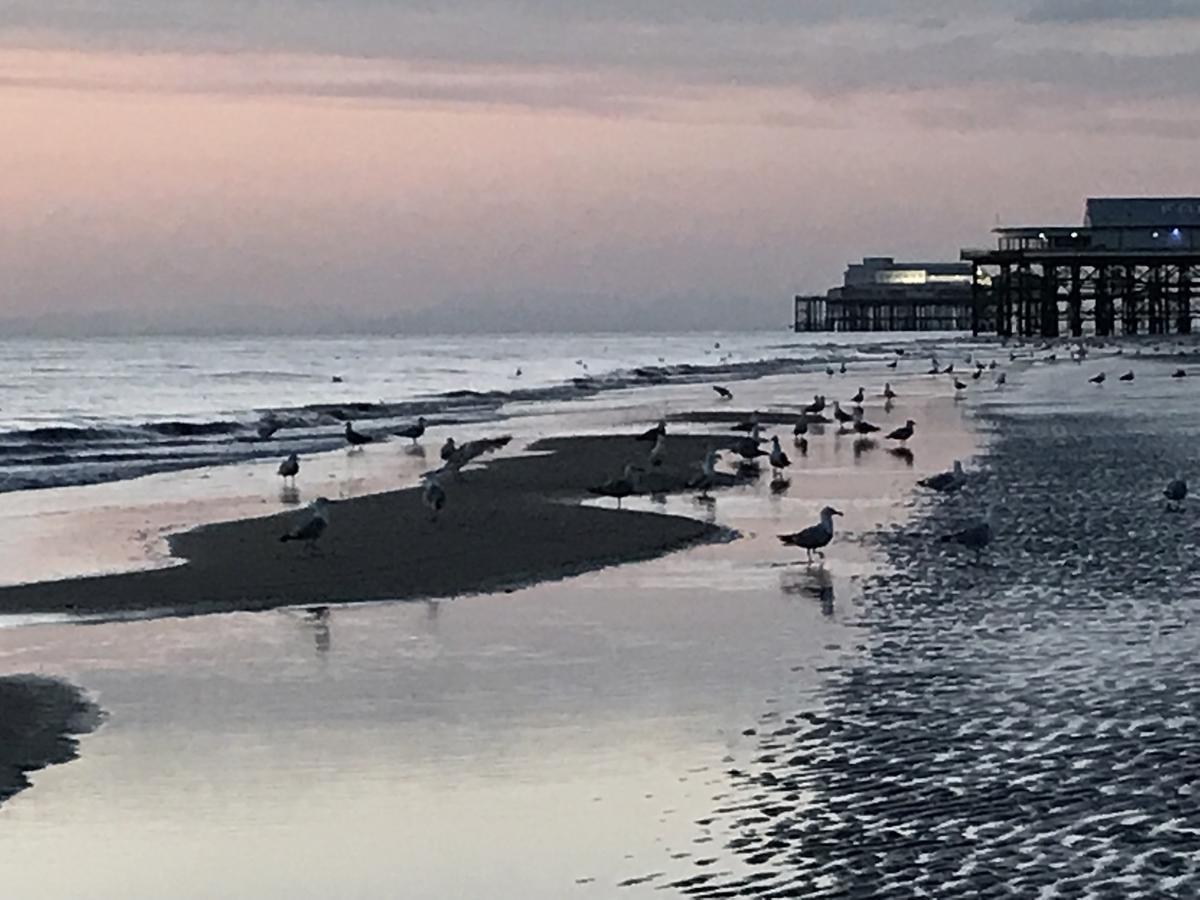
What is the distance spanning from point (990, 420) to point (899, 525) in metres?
19.7

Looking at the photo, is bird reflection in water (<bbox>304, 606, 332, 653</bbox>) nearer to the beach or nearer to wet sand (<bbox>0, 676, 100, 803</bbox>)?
the beach

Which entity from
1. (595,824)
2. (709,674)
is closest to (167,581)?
(709,674)

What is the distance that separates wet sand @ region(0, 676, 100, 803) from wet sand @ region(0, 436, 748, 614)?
10.6 ft

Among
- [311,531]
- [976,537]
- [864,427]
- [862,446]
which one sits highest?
[311,531]

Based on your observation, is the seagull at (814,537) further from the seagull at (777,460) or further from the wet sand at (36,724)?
the seagull at (777,460)

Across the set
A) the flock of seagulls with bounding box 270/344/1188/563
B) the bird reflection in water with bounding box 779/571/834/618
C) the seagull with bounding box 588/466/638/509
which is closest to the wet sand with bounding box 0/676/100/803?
the bird reflection in water with bounding box 779/571/834/618

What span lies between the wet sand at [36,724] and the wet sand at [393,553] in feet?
10.6

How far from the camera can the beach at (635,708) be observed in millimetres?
7434

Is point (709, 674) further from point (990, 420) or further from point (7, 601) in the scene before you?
point (990, 420)

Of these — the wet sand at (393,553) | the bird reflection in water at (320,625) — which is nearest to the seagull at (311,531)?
the wet sand at (393,553)

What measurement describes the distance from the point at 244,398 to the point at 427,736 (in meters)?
49.2

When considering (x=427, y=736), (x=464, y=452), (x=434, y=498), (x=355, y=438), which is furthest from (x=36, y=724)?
(x=355, y=438)

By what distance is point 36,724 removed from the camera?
10.3 meters

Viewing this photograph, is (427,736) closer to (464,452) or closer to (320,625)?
(320,625)
